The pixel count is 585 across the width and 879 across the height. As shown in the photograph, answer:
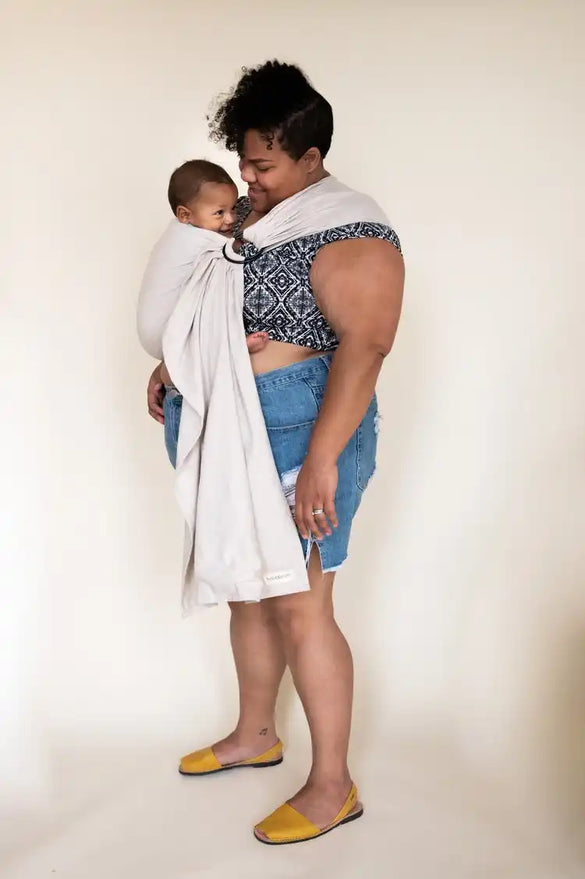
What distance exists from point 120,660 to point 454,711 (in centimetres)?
87

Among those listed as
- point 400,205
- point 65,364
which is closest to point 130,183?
point 65,364

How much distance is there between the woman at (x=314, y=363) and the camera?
178cm

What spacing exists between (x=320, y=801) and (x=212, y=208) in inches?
45.6

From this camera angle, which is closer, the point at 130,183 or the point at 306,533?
the point at 306,533

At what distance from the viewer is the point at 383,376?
268cm

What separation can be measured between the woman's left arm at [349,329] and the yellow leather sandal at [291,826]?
0.64 metres

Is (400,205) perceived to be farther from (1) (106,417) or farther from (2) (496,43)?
(1) (106,417)

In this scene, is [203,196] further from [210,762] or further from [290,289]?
[210,762]

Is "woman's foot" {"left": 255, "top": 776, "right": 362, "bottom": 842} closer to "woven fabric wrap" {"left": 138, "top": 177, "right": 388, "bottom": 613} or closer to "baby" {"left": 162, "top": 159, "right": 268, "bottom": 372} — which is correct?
"woven fabric wrap" {"left": 138, "top": 177, "right": 388, "bottom": 613}

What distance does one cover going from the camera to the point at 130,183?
108 inches

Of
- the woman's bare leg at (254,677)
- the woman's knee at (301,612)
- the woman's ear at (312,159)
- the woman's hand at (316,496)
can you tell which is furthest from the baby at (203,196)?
the woman's bare leg at (254,677)

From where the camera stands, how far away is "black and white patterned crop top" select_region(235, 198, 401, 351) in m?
1.82

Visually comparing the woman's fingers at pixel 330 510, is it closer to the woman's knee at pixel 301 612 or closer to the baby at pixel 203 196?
the woman's knee at pixel 301 612

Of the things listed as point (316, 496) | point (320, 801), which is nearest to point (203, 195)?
point (316, 496)
